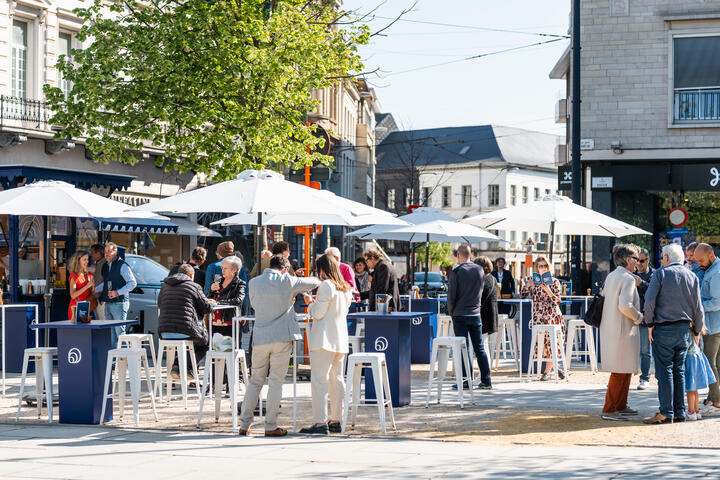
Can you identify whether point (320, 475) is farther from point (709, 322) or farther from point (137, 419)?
point (709, 322)

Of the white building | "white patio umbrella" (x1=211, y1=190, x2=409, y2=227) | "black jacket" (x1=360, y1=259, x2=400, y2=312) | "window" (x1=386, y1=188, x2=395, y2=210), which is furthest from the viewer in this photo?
the white building

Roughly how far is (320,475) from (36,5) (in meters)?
21.9

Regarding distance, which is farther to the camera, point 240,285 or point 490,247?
point 490,247

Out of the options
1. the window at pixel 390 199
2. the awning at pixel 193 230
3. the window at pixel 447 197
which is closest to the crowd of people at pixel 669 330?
the awning at pixel 193 230

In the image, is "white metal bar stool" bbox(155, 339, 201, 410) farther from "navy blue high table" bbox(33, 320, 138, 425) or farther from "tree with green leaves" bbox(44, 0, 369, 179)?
"tree with green leaves" bbox(44, 0, 369, 179)

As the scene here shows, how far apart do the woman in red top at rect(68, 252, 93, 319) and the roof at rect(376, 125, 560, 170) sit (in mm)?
81338

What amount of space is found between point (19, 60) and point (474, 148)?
74142mm

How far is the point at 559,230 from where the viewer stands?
63.2 feet

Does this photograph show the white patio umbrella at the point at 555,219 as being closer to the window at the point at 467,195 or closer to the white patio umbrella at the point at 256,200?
the white patio umbrella at the point at 256,200

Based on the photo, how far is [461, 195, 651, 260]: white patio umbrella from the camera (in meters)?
17.3

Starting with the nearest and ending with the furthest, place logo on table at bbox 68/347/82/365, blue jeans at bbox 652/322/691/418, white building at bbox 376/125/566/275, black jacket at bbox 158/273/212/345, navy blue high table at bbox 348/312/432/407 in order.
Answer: blue jeans at bbox 652/322/691/418 → logo on table at bbox 68/347/82/365 → navy blue high table at bbox 348/312/432/407 → black jacket at bbox 158/273/212/345 → white building at bbox 376/125/566/275

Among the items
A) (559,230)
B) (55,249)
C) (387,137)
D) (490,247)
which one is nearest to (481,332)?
(559,230)

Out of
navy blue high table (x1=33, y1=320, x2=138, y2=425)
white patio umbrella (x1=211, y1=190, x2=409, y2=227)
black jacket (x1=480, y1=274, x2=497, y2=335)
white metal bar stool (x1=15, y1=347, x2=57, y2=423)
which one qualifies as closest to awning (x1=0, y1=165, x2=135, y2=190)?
white patio umbrella (x1=211, y1=190, x2=409, y2=227)

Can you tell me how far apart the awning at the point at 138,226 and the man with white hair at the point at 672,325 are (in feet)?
34.1
